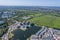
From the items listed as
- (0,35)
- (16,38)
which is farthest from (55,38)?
(0,35)

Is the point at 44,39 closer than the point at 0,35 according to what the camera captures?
Yes

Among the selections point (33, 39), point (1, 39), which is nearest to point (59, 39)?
point (33, 39)

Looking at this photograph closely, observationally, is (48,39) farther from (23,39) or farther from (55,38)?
(23,39)

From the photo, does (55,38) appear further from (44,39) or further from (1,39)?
(1,39)

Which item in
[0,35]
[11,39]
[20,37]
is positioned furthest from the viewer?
[0,35]

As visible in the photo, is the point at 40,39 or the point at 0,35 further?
the point at 0,35

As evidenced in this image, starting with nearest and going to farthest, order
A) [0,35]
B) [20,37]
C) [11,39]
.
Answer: [11,39] → [20,37] → [0,35]

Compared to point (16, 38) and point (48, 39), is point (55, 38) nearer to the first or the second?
point (48, 39)

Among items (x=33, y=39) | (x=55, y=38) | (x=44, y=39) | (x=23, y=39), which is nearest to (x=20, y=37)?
(x=23, y=39)
